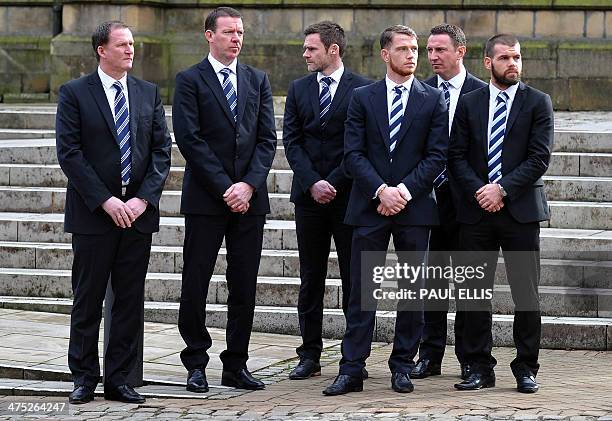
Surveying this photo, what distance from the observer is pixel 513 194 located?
8.71 meters

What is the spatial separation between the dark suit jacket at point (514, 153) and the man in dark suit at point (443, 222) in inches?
11.8

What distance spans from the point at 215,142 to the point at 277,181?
4055 millimetres

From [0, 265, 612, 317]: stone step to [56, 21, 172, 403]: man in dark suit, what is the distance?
8.41 ft

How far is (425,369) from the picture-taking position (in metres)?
9.27

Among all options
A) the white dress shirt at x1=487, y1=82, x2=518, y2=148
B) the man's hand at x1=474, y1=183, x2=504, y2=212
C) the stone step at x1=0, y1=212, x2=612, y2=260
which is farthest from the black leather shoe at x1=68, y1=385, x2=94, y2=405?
the stone step at x1=0, y1=212, x2=612, y2=260

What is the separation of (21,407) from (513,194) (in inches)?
127

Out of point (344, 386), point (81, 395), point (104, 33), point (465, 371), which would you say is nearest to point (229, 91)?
point (104, 33)

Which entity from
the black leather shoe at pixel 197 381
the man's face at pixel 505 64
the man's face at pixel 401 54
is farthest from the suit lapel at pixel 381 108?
the black leather shoe at pixel 197 381

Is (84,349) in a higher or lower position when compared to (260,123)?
lower

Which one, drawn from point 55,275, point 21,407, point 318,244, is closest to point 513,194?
point 318,244

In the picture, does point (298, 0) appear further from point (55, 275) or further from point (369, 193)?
point (369, 193)

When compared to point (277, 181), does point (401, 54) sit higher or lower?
higher

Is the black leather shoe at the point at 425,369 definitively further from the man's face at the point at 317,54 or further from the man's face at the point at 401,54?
the man's face at the point at 317,54

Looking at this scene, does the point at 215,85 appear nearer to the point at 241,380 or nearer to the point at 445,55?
the point at 445,55
